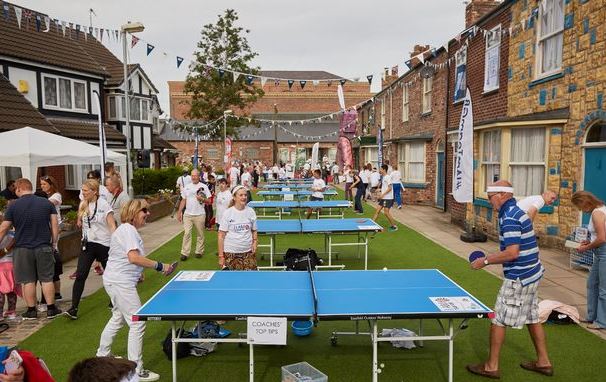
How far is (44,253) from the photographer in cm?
660

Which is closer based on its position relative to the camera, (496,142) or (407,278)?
(407,278)

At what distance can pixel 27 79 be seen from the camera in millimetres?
18859

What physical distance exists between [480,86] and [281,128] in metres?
45.6

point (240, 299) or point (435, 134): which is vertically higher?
point (435, 134)

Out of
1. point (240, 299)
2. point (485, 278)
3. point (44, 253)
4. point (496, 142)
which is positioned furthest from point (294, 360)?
point (496, 142)

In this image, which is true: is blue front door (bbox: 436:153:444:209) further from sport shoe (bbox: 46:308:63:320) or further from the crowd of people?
sport shoe (bbox: 46:308:63:320)

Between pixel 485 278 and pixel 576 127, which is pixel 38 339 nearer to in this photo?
pixel 485 278

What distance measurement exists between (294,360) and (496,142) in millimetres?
10219

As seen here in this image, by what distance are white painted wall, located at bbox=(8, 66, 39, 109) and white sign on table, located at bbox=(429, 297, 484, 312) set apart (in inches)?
770

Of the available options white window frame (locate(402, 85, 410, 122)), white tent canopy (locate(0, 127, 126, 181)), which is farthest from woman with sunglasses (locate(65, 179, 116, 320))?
white window frame (locate(402, 85, 410, 122))

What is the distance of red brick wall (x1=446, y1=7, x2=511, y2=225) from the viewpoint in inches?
536

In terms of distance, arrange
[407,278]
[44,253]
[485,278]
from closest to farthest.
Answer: [407,278], [44,253], [485,278]

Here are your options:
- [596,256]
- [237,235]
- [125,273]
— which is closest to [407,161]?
[596,256]

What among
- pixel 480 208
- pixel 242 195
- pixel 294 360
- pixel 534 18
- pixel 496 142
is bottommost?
pixel 294 360
